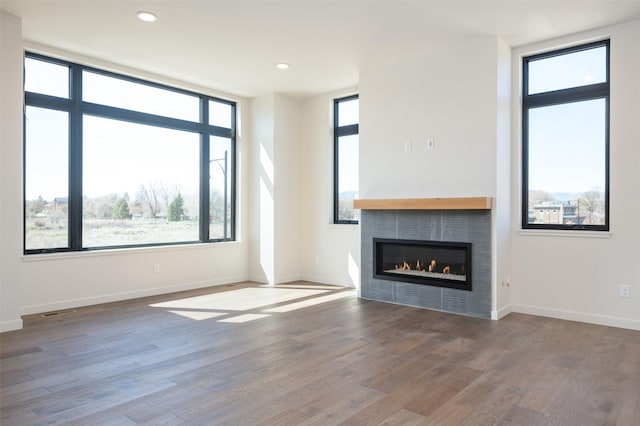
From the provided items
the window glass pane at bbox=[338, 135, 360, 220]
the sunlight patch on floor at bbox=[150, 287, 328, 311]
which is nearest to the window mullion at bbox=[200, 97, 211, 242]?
the sunlight patch on floor at bbox=[150, 287, 328, 311]

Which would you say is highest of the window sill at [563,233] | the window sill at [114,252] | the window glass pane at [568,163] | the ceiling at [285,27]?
the ceiling at [285,27]

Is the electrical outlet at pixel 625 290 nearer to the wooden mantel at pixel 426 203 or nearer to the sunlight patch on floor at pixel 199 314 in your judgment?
the wooden mantel at pixel 426 203

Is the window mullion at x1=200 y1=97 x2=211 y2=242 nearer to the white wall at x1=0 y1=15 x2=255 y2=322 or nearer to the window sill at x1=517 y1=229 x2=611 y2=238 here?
the white wall at x1=0 y1=15 x2=255 y2=322

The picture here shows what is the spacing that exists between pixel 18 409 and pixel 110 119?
3717 mm

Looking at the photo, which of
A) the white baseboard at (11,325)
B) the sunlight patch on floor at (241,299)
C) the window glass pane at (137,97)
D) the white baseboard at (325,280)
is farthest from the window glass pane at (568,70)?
the white baseboard at (11,325)

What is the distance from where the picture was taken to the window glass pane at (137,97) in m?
4.98

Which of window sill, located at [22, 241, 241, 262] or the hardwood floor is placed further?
window sill, located at [22, 241, 241, 262]

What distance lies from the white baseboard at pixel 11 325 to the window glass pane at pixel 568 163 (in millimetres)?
5119

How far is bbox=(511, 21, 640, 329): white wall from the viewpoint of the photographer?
389 cm

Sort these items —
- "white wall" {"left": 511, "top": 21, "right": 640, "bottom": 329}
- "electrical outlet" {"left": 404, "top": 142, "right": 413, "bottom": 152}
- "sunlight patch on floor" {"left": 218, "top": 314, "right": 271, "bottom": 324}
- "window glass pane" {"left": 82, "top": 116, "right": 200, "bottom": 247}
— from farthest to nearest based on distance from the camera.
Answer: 1. "window glass pane" {"left": 82, "top": 116, "right": 200, "bottom": 247}
2. "electrical outlet" {"left": 404, "top": 142, "right": 413, "bottom": 152}
3. "sunlight patch on floor" {"left": 218, "top": 314, "right": 271, "bottom": 324}
4. "white wall" {"left": 511, "top": 21, "right": 640, "bottom": 329}

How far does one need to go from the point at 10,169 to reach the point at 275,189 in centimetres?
327

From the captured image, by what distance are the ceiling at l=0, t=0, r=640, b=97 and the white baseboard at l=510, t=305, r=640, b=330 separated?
2750 mm

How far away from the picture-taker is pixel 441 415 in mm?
2236

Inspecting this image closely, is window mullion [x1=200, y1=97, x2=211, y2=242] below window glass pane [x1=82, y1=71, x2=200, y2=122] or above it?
below
